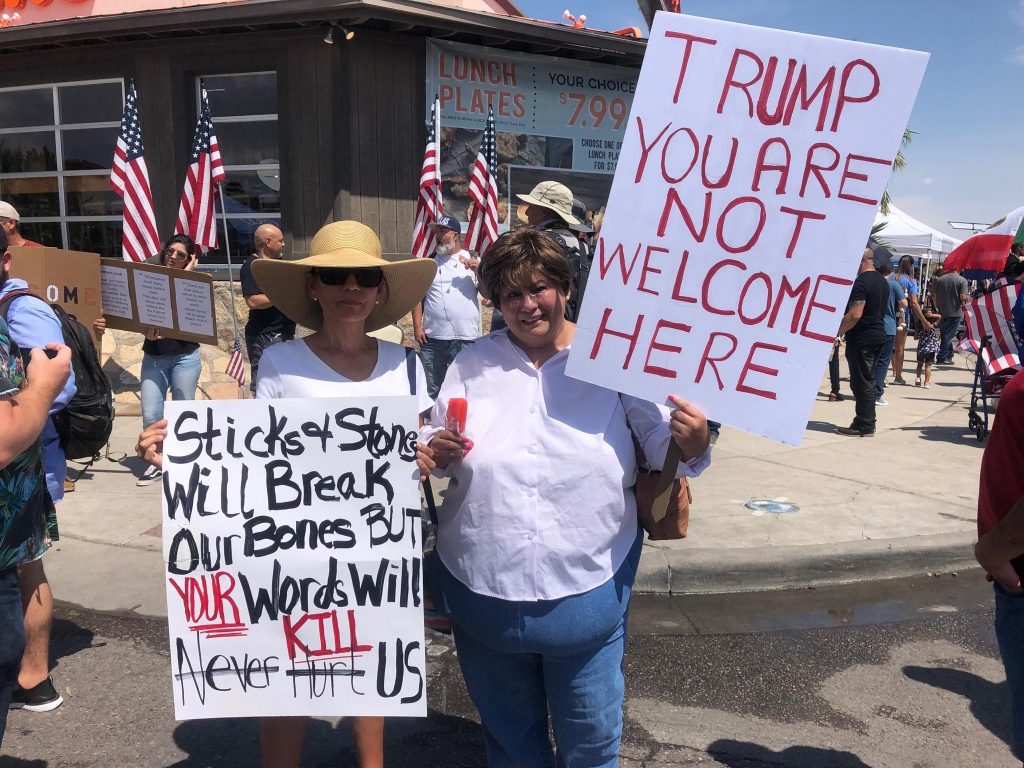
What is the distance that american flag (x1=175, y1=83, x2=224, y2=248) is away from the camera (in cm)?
795

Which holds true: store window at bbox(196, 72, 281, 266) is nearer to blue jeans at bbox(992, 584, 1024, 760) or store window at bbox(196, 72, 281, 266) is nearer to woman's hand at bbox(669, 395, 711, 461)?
woman's hand at bbox(669, 395, 711, 461)

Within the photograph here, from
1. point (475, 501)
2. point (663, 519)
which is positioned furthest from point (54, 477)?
point (663, 519)

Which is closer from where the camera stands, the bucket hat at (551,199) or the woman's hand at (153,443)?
the woman's hand at (153,443)

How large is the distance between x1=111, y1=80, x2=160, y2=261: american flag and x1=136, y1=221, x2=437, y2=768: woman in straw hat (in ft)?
19.8

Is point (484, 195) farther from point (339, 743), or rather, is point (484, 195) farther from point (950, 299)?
point (950, 299)

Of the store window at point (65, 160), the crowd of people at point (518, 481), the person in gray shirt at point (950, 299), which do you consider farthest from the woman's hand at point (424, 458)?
the person in gray shirt at point (950, 299)

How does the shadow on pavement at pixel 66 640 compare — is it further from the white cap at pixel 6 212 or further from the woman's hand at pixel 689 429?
the woman's hand at pixel 689 429

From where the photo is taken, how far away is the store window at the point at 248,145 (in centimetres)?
969

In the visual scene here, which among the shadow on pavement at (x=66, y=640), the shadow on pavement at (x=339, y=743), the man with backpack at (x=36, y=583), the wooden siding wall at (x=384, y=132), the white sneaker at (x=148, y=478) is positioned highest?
the wooden siding wall at (x=384, y=132)

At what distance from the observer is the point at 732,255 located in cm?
205

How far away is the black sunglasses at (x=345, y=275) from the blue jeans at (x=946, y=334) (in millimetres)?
14638

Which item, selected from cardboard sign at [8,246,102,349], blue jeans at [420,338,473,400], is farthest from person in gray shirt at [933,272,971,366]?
cardboard sign at [8,246,102,349]

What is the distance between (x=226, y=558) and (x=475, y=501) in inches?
27.3

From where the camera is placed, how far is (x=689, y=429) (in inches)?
79.9
